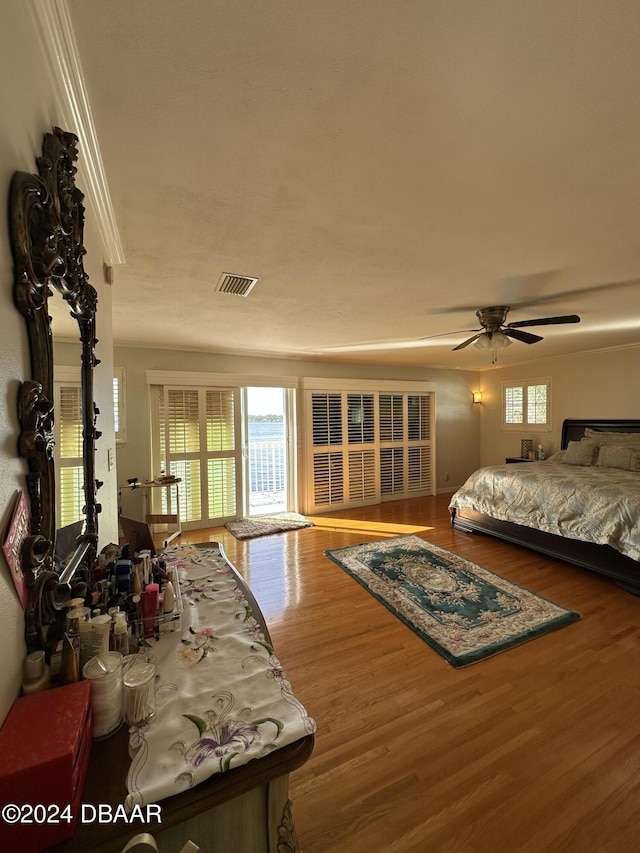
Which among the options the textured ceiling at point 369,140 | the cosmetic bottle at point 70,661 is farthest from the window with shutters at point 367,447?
the cosmetic bottle at point 70,661

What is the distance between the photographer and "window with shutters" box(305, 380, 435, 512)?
5430 mm

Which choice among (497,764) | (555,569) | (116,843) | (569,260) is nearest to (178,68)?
(116,843)

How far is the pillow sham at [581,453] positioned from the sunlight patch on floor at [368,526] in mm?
2126

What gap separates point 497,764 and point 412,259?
249 centimetres

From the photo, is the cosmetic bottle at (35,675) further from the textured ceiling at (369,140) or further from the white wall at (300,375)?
the white wall at (300,375)

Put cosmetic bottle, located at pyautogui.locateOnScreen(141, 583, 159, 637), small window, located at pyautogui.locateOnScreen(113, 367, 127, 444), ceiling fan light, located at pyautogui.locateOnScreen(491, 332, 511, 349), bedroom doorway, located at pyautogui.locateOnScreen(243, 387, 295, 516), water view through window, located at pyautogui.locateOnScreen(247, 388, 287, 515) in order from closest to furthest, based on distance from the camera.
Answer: cosmetic bottle, located at pyautogui.locateOnScreen(141, 583, 159, 637)
ceiling fan light, located at pyautogui.locateOnScreen(491, 332, 511, 349)
small window, located at pyautogui.locateOnScreen(113, 367, 127, 444)
bedroom doorway, located at pyautogui.locateOnScreen(243, 387, 295, 516)
water view through window, located at pyautogui.locateOnScreen(247, 388, 287, 515)

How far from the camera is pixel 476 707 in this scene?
1.75m

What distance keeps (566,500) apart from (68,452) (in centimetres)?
397

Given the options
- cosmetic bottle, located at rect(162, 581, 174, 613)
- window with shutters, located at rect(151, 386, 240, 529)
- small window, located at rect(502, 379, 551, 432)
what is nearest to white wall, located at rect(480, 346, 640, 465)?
small window, located at rect(502, 379, 551, 432)

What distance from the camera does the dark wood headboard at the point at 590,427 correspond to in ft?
15.5

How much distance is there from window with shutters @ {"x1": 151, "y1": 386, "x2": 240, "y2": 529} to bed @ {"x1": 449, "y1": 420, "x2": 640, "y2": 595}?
3.10 meters

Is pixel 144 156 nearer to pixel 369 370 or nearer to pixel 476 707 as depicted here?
pixel 476 707

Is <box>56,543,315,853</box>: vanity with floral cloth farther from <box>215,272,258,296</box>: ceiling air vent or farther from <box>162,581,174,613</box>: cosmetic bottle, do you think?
<box>215,272,258,296</box>: ceiling air vent

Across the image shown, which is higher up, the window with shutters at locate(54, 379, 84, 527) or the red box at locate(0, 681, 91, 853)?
the window with shutters at locate(54, 379, 84, 527)
